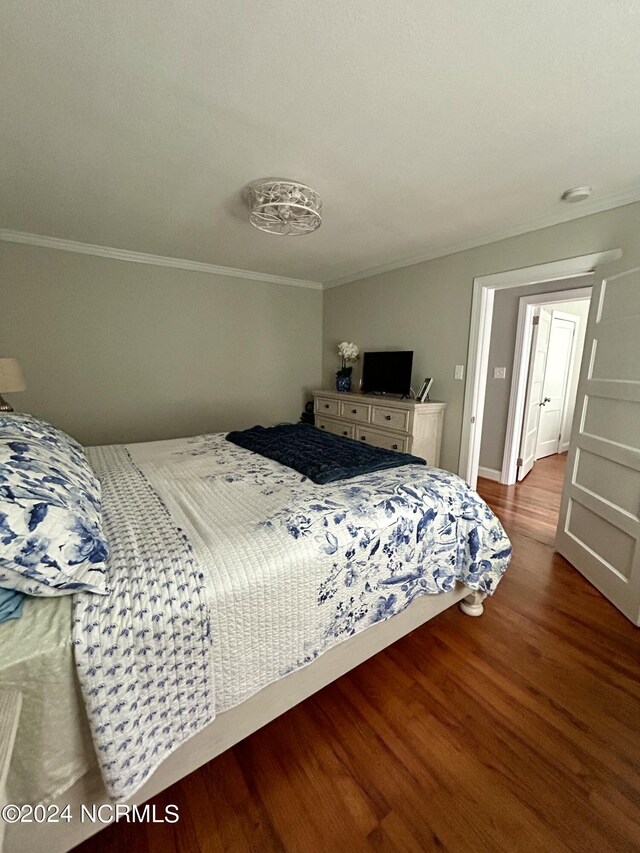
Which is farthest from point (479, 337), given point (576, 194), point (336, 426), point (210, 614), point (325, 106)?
point (210, 614)

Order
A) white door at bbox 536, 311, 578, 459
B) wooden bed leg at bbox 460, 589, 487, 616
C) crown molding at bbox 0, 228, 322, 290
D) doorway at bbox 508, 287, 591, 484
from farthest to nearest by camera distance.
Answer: white door at bbox 536, 311, 578, 459, doorway at bbox 508, 287, 591, 484, crown molding at bbox 0, 228, 322, 290, wooden bed leg at bbox 460, 589, 487, 616

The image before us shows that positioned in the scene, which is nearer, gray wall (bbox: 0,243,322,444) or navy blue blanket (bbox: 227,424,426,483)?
navy blue blanket (bbox: 227,424,426,483)

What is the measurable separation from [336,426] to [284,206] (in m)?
2.18

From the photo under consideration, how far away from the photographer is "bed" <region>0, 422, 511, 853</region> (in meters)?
0.79

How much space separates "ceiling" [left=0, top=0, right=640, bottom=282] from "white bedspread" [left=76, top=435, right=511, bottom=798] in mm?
1523

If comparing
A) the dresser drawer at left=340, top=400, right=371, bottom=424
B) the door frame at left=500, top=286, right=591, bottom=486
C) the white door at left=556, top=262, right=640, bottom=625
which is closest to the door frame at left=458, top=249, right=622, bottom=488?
the white door at left=556, top=262, right=640, bottom=625

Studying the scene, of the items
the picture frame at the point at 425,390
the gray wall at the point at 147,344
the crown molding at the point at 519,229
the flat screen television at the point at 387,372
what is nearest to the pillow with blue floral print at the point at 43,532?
the gray wall at the point at 147,344

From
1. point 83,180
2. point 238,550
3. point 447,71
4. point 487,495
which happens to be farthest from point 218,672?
point 487,495

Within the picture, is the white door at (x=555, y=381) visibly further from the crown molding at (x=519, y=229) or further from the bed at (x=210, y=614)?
the bed at (x=210, y=614)

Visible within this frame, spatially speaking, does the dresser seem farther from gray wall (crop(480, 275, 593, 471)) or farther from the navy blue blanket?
gray wall (crop(480, 275, 593, 471))

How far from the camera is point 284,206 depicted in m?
1.94

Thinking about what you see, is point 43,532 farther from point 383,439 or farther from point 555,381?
point 555,381

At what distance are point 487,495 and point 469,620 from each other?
2.00 metres

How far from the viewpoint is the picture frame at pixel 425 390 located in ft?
10.2
